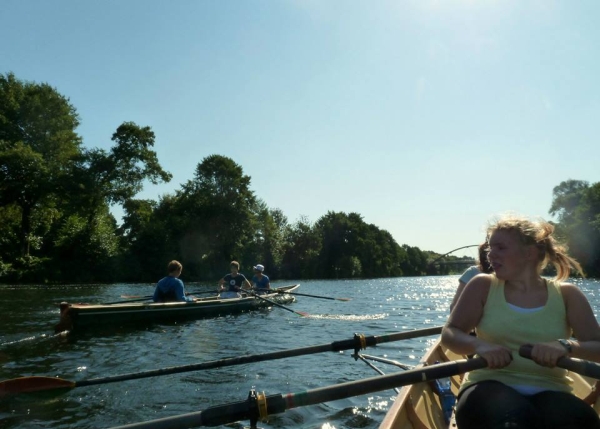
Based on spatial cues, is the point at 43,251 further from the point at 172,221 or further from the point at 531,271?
the point at 531,271

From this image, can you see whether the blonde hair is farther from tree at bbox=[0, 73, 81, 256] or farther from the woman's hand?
tree at bbox=[0, 73, 81, 256]

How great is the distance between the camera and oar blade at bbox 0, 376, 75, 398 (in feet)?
16.3

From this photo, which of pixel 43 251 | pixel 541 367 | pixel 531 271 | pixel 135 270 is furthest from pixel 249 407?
pixel 135 270

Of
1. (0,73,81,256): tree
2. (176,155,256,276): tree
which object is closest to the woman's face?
(0,73,81,256): tree

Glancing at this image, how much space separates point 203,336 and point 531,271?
32.0 feet

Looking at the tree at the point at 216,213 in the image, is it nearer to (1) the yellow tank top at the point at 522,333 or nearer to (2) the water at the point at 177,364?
(2) the water at the point at 177,364

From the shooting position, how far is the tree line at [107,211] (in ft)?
115

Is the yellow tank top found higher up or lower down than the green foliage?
lower down

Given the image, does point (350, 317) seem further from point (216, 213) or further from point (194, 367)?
point (216, 213)

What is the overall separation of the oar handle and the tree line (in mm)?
34380

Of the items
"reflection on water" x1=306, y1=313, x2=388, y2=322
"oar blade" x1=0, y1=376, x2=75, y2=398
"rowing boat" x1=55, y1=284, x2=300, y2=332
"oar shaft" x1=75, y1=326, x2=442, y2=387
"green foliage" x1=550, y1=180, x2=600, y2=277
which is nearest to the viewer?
"oar shaft" x1=75, y1=326, x2=442, y2=387

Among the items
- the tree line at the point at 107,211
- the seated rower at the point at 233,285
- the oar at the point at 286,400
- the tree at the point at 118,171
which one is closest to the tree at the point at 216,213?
the tree line at the point at 107,211

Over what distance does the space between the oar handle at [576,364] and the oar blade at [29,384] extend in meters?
4.29

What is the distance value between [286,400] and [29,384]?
3630 mm
